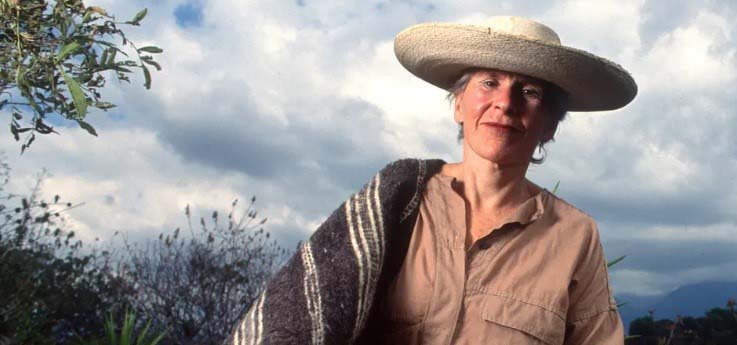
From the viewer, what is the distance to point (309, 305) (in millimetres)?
2666

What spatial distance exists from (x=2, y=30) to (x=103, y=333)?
4712 millimetres

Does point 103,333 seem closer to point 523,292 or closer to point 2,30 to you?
point 2,30

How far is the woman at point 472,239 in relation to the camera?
8.96ft

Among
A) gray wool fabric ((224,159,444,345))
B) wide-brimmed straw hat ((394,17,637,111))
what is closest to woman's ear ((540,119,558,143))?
wide-brimmed straw hat ((394,17,637,111))

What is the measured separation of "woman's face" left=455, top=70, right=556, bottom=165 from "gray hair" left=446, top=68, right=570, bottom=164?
5cm

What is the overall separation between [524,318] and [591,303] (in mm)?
401

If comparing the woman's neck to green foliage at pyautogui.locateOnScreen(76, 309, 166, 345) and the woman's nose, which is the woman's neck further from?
green foliage at pyautogui.locateOnScreen(76, 309, 166, 345)

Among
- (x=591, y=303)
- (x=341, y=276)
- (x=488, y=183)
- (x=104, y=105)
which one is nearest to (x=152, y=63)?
(x=104, y=105)

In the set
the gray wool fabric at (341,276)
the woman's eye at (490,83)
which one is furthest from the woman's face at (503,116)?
the gray wool fabric at (341,276)

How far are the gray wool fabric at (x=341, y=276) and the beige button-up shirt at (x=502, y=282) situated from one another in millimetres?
72

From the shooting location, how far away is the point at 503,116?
2.94 metres

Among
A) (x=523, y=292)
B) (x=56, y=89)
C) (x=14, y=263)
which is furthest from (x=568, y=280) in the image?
(x=14, y=263)

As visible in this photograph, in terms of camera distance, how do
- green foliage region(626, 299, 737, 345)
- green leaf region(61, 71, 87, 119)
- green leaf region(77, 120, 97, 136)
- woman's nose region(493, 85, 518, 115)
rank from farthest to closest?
green foliage region(626, 299, 737, 345)
green leaf region(77, 120, 97, 136)
green leaf region(61, 71, 87, 119)
woman's nose region(493, 85, 518, 115)

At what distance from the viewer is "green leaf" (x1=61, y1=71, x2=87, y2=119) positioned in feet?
10.1
